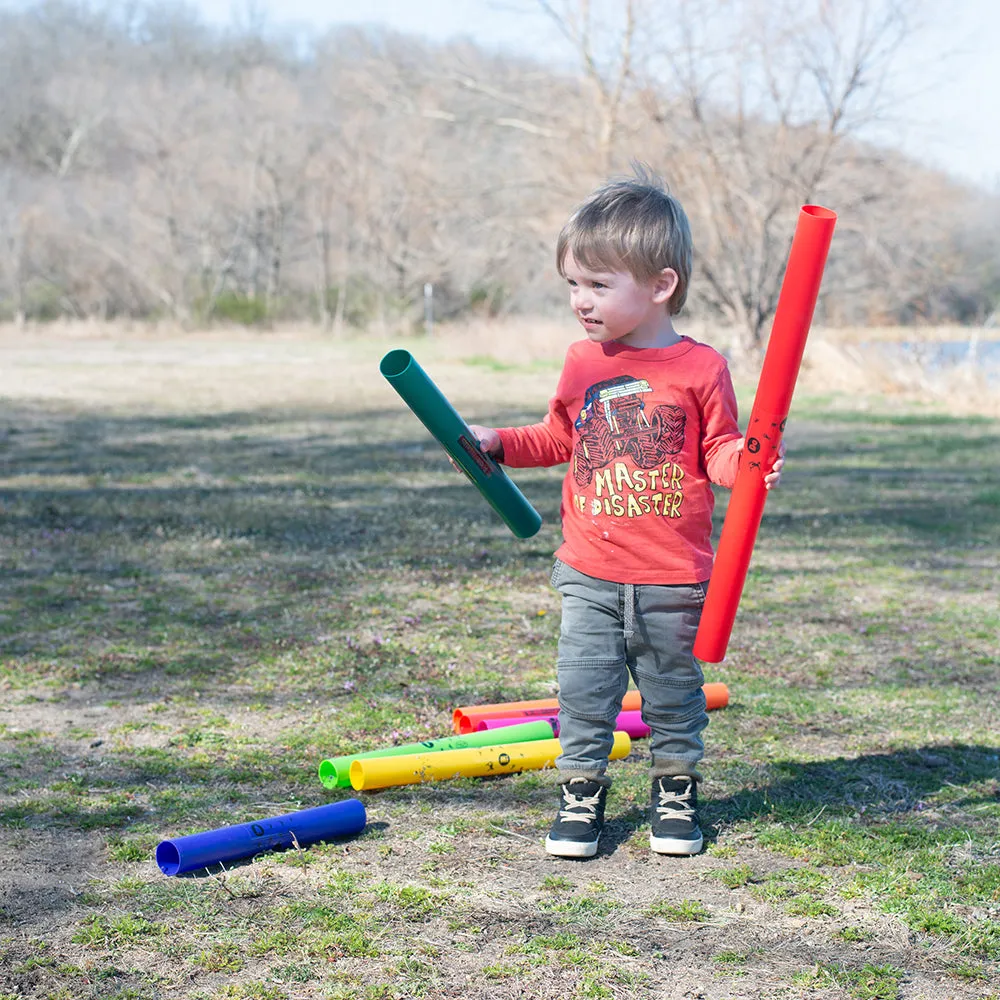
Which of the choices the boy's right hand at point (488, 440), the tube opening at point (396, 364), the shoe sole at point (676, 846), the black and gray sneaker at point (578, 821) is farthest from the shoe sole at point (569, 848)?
the tube opening at point (396, 364)

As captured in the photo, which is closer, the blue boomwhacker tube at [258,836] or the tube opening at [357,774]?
the blue boomwhacker tube at [258,836]

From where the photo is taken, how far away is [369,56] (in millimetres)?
41719

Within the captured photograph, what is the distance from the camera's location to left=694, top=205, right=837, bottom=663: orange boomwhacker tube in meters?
3.07

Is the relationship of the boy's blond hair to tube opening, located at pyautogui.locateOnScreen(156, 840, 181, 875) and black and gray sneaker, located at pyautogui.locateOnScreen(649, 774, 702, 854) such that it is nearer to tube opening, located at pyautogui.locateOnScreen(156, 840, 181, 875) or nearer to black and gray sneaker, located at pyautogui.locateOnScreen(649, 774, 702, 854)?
black and gray sneaker, located at pyautogui.locateOnScreen(649, 774, 702, 854)

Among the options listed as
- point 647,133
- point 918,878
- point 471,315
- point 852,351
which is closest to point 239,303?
point 471,315

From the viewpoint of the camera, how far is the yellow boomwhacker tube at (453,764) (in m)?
3.81

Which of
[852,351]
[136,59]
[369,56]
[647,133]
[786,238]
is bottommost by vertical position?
[852,351]

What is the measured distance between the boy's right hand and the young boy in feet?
0.76

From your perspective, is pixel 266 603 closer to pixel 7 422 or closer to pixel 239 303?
pixel 7 422

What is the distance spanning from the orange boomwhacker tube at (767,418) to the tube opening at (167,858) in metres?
1.47

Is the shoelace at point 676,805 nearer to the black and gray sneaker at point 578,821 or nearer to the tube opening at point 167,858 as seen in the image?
the black and gray sneaker at point 578,821

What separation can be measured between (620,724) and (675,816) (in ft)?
3.33

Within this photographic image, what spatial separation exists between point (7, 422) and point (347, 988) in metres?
14.4

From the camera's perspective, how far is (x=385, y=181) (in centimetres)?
4991
